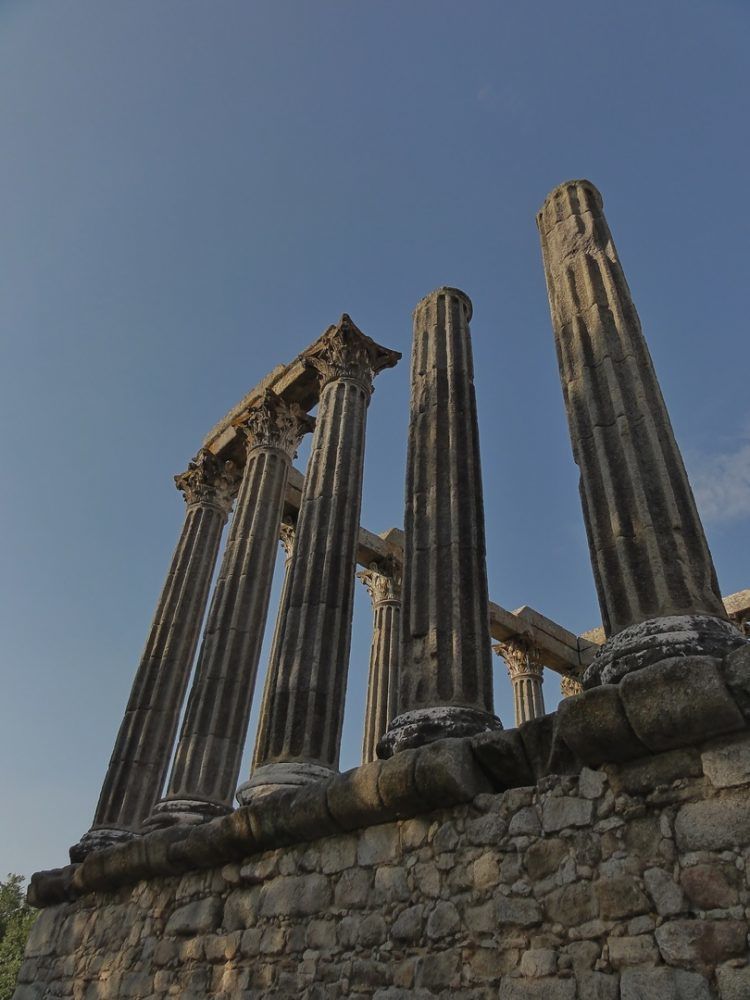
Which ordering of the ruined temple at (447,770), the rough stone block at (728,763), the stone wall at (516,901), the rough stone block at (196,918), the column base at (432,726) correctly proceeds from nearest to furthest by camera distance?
the stone wall at (516,901), the rough stone block at (728,763), the ruined temple at (447,770), the column base at (432,726), the rough stone block at (196,918)

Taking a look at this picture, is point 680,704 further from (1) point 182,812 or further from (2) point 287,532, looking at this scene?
(2) point 287,532

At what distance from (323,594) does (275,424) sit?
19.5 ft

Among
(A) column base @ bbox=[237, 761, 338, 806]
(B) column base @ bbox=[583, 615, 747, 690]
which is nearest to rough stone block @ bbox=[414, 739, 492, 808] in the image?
(B) column base @ bbox=[583, 615, 747, 690]

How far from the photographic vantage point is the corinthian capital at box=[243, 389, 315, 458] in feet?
51.9

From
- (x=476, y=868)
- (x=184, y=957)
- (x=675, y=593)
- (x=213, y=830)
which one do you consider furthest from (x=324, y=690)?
(x=675, y=593)

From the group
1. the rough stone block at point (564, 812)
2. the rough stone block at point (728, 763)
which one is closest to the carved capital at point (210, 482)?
the rough stone block at point (564, 812)

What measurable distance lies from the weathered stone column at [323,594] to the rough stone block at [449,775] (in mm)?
3105

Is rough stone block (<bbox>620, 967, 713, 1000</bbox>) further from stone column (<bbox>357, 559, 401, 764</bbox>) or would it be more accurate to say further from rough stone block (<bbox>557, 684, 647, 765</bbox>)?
stone column (<bbox>357, 559, 401, 764</bbox>)

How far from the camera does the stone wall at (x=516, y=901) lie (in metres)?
4.56

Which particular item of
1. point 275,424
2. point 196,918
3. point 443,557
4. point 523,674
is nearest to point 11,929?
point 523,674

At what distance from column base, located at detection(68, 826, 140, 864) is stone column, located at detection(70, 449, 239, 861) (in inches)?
0.6

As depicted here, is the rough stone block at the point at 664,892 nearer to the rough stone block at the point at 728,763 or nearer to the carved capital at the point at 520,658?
the rough stone block at the point at 728,763

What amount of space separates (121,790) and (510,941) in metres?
9.67

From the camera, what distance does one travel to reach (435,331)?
11.3 m
